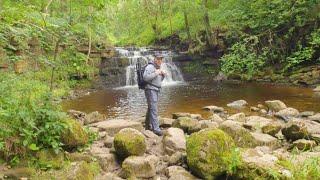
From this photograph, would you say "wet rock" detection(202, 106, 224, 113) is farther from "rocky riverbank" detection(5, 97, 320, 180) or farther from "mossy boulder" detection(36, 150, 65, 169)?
"mossy boulder" detection(36, 150, 65, 169)

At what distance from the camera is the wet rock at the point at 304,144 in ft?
22.5

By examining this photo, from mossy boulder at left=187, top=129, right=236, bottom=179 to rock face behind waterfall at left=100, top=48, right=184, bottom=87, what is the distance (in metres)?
17.6

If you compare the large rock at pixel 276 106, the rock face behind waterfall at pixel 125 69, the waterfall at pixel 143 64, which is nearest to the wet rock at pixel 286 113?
the large rock at pixel 276 106

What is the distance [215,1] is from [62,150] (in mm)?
25372

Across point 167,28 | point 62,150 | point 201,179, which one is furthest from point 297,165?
point 167,28

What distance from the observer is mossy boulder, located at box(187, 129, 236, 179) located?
18.3 feet

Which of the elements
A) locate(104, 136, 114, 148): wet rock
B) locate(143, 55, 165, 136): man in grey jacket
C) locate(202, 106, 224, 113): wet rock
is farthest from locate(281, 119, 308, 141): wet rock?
locate(202, 106, 224, 113): wet rock

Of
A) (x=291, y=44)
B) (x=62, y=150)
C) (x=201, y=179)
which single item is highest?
(x=291, y=44)

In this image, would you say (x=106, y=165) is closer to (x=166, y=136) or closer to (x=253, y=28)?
(x=166, y=136)

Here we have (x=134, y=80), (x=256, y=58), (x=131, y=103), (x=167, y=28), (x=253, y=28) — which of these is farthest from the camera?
(x=167, y=28)

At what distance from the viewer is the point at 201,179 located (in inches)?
224

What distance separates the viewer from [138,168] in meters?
5.84

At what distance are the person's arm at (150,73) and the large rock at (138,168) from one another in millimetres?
2358

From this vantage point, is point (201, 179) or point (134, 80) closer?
point (201, 179)
